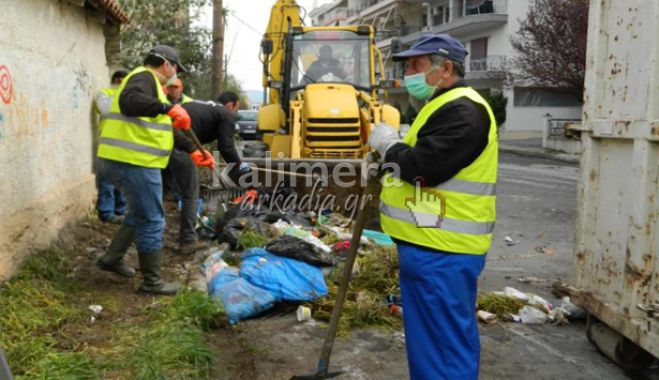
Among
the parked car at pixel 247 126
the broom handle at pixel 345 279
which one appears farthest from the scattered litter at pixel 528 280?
the parked car at pixel 247 126

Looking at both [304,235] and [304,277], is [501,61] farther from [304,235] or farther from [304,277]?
[304,277]

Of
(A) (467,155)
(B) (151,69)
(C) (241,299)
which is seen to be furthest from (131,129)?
(A) (467,155)

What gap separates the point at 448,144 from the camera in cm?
274

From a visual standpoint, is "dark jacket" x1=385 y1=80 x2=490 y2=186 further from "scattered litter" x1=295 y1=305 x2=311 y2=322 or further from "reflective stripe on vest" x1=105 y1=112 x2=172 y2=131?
"reflective stripe on vest" x1=105 y1=112 x2=172 y2=131

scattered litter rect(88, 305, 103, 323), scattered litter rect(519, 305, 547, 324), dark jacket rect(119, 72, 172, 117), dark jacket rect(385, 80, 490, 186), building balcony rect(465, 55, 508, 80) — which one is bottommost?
scattered litter rect(519, 305, 547, 324)

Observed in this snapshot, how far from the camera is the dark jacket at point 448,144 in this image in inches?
108

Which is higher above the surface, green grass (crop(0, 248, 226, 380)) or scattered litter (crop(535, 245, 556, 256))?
green grass (crop(0, 248, 226, 380))

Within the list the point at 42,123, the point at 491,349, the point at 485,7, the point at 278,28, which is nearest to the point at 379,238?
the point at 491,349

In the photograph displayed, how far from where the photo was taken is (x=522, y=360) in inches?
157

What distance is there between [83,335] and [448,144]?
2.67 m

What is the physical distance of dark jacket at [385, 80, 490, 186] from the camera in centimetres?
275

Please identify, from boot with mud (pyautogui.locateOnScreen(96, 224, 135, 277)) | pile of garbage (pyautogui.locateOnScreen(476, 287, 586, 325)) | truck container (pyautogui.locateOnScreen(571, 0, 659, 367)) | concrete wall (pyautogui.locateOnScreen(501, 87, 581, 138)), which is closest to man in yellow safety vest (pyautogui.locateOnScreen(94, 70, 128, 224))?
boot with mud (pyautogui.locateOnScreen(96, 224, 135, 277))

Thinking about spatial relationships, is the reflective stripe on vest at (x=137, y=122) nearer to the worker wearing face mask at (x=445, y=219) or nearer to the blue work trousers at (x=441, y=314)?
the worker wearing face mask at (x=445, y=219)

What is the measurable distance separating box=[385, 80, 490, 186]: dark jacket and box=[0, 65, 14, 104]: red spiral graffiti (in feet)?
10.6
